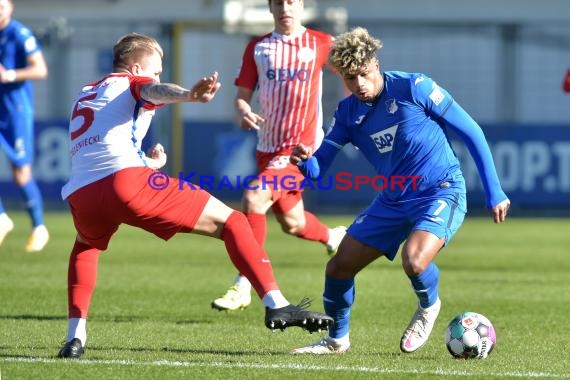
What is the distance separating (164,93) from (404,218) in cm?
169

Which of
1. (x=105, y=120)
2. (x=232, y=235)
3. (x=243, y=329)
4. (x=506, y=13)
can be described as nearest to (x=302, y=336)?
(x=243, y=329)

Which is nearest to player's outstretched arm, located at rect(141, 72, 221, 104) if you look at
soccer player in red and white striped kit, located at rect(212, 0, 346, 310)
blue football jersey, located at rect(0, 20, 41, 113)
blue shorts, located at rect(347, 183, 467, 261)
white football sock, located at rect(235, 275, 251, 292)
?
blue shorts, located at rect(347, 183, 467, 261)

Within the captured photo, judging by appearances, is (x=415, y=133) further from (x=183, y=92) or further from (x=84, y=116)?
(x=84, y=116)

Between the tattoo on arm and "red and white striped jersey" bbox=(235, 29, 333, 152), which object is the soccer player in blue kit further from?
"red and white striped jersey" bbox=(235, 29, 333, 152)

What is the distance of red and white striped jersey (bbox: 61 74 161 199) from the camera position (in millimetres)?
6539

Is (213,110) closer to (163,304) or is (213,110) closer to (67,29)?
(67,29)

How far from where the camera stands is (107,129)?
6.57 metres

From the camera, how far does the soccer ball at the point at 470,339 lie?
6859 millimetres

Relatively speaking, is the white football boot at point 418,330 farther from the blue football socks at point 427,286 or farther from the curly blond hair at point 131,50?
the curly blond hair at point 131,50

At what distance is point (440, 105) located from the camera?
7.05 metres

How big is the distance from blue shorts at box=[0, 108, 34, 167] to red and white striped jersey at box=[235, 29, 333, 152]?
3564mm

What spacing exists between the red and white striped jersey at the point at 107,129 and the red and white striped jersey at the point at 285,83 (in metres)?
3.07

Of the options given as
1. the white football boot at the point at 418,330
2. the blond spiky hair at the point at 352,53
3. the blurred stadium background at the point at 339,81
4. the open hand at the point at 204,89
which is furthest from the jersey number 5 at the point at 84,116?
the blurred stadium background at the point at 339,81

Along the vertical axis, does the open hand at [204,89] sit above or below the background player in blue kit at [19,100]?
above
